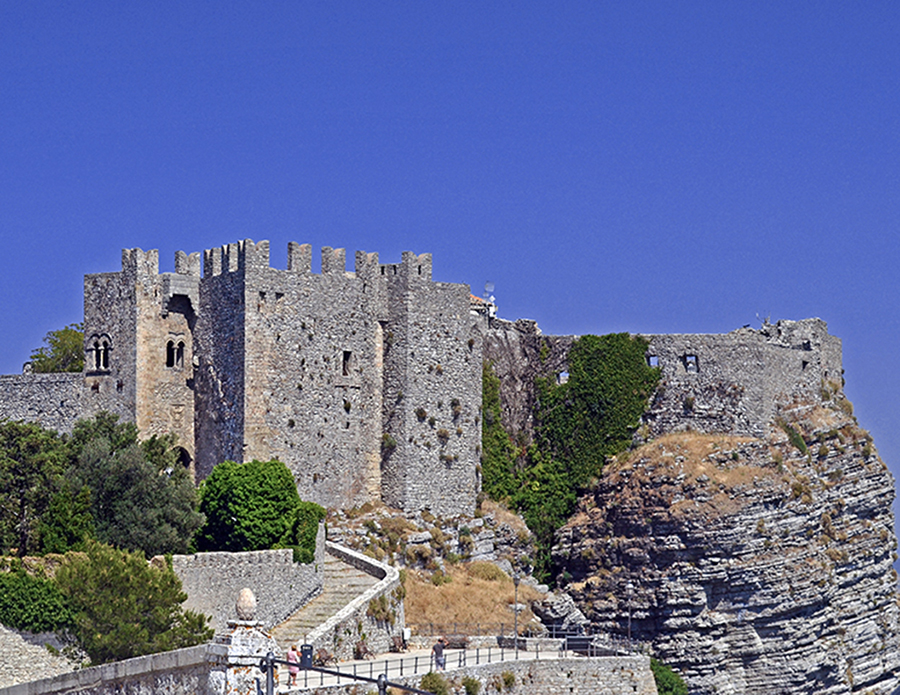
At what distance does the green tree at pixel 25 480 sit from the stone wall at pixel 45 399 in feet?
22.3

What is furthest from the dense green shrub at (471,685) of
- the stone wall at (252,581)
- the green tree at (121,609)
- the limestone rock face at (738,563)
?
the limestone rock face at (738,563)

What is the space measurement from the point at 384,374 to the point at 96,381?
33.7ft

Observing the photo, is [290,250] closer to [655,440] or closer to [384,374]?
[384,374]

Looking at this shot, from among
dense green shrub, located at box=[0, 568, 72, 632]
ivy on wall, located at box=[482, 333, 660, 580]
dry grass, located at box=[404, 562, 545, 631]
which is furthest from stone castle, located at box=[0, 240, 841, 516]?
dense green shrub, located at box=[0, 568, 72, 632]

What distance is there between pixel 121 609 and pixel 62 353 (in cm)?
2485

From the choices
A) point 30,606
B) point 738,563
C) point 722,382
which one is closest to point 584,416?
point 722,382

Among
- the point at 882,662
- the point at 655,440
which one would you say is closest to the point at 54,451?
the point at 655,440

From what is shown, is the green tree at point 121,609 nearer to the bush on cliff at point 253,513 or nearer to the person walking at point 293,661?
the person walking at point 293,661

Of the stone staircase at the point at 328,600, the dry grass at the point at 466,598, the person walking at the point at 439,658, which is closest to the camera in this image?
the person walking at the point at 439,658

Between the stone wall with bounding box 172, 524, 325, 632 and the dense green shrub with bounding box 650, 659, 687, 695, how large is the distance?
1357cm

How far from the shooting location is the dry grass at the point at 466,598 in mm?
59406

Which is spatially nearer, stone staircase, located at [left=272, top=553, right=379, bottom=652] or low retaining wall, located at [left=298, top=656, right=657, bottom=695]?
low retaining wall, located at [left=298, top=656, right=657, bottom=695]

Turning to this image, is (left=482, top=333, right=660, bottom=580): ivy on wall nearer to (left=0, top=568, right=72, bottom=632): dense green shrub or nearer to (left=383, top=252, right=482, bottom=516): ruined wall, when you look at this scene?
(left=383, top=252, right=482, bottom=516): ruined wall

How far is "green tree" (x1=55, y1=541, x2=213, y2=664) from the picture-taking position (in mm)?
47094
